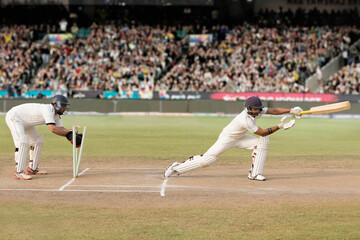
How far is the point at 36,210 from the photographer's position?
30.8 ft

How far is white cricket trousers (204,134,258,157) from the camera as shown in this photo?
12.4 metres

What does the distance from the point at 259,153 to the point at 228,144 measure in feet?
2.29

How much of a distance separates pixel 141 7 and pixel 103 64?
27.7ft

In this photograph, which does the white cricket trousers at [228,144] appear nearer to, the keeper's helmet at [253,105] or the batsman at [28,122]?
the keeper's helmet at [253,105]

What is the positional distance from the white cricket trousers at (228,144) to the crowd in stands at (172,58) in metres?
28.5

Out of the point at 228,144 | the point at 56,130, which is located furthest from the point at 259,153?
the point at 56,130

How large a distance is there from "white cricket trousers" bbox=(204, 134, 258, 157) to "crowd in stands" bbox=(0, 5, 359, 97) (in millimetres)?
28477

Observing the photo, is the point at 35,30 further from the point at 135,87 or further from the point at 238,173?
the point at 238,173

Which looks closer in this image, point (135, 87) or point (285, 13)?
point (135, 87)

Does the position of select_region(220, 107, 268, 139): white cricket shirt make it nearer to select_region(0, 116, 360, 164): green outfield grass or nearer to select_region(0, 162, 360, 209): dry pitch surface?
select_region(0, 162, 360, 209): dry pitch surface

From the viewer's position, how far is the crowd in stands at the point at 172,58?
41938mm

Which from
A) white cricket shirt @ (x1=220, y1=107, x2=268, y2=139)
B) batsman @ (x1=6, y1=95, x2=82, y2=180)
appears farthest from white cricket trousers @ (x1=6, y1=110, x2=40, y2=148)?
white cricket shirt @ (x1=220, y1=107, x2=268, y2=139)

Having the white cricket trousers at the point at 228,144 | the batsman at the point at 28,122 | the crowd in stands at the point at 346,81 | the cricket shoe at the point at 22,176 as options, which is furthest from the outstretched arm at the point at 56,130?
the crowd in stands at the point at 346,81

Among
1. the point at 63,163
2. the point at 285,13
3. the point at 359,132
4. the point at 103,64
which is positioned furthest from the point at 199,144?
the point at 285,13
